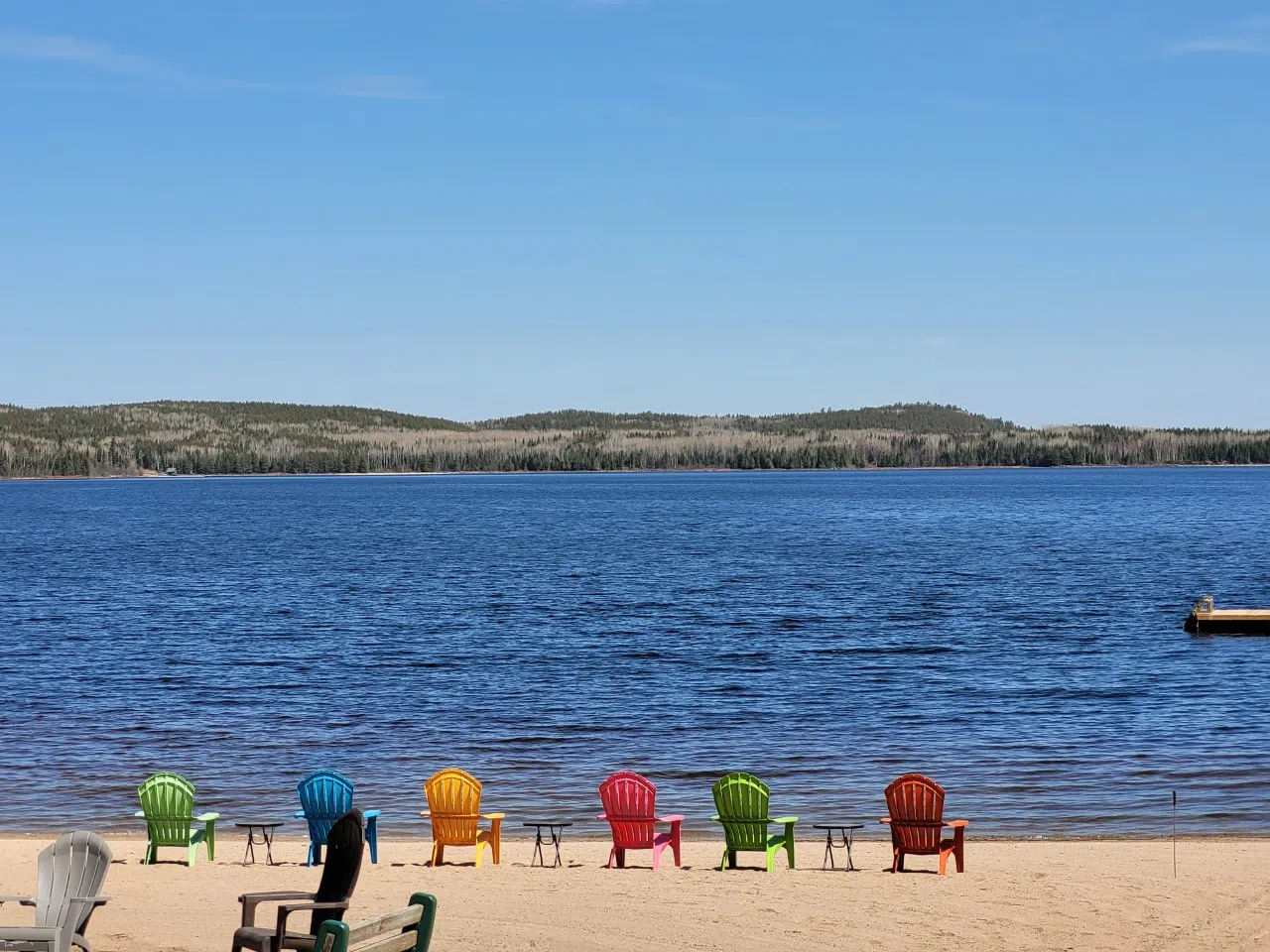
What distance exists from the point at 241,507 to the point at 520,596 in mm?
106367

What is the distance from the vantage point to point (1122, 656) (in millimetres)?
37500

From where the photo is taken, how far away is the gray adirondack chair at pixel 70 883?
32.9ft

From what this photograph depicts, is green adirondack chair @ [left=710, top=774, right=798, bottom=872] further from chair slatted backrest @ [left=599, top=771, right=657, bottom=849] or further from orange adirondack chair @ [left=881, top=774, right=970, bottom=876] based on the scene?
orange adirondack chair @ [left=881, top=774, right=970, bottom=876]

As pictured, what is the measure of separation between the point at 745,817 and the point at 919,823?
181 cm

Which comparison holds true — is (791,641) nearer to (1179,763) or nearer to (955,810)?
(1179,763)

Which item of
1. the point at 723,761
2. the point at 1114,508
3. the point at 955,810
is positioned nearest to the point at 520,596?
the point at 723,761

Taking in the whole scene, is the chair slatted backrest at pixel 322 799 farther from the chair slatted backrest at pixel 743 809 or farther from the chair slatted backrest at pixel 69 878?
the chair slatted backrest at pixel 69 878

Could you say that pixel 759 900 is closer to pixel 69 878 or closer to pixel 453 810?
pixel 453 810

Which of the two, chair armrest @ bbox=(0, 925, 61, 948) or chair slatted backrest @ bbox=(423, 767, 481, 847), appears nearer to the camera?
Answer: chair armrest @ bbox=(0, 925, 61, 948)

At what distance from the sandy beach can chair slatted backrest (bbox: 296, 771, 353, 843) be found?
49 cm

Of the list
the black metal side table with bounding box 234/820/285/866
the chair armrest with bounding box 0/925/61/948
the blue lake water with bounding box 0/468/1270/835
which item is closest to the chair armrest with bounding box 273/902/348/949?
the chair armrest with bounding box 0/925/61/948

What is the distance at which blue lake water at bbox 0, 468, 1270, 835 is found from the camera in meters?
21.1

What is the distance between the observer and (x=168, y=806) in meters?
15.3

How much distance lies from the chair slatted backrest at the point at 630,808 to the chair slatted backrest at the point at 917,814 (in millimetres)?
2553
